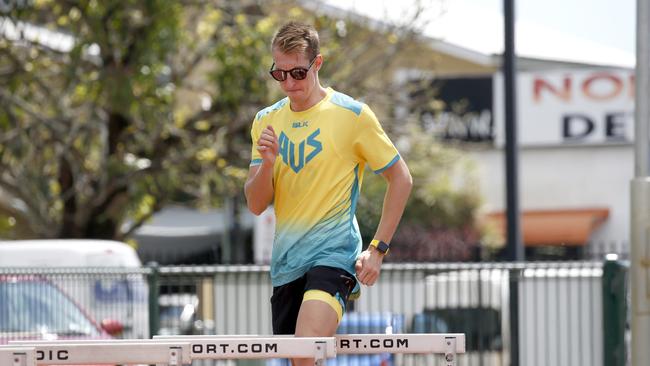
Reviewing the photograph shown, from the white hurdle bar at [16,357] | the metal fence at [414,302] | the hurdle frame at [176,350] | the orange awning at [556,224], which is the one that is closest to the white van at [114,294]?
the metal fence at [414,302]

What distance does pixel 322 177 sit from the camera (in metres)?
5.91

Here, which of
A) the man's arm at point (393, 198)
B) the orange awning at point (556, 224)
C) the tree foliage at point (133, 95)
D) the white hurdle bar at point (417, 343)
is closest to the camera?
the white hurdle bar at point (417, 343)

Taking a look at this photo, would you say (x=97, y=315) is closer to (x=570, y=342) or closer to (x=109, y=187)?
(x=570, y=342)

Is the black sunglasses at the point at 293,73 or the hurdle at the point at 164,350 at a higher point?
the black sunglasses at the point at 293,73

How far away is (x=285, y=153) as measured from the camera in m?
5.96

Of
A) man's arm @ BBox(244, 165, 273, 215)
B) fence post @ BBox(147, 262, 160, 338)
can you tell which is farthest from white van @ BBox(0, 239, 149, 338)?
man's arm @ BBox(244, 165, 273, 215)

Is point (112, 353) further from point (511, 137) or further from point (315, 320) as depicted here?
point (511, 137)

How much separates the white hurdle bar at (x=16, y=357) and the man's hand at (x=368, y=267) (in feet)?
4.62

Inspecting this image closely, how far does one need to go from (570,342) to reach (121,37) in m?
9.05

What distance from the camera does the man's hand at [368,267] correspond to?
586cm

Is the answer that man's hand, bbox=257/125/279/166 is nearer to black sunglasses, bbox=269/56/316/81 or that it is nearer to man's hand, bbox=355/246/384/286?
black sunglasses, bbox=269/56/316/81

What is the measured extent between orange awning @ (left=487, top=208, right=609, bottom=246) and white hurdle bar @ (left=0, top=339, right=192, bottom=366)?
3583 cm

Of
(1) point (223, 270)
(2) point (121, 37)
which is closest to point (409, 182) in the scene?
(1) point (223, 270)

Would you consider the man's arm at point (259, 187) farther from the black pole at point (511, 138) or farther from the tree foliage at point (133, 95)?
the tree foliage at point (133, 95)
